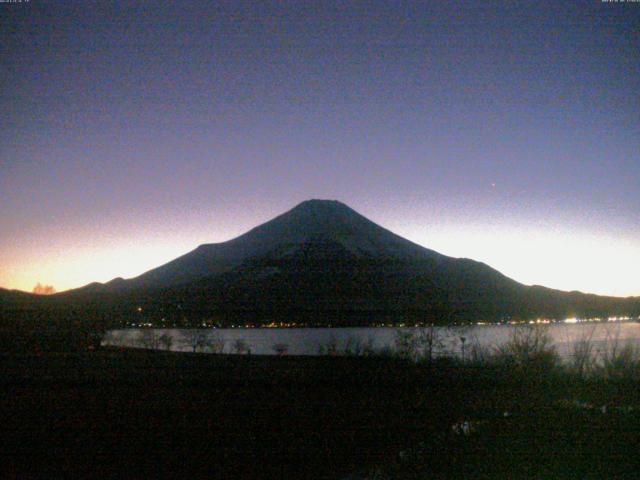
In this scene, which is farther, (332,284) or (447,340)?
(332,284)

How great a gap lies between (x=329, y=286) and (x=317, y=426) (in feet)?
300

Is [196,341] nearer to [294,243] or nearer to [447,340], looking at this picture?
[447,340]

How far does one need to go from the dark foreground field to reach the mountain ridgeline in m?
56.0

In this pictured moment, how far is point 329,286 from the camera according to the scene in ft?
328

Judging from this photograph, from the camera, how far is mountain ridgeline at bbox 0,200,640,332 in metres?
84.3

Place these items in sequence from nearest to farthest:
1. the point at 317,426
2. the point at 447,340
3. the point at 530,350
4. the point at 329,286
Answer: the point at 317,426 < the point at 530,350 < the point at 447,340 < the point at 329,286

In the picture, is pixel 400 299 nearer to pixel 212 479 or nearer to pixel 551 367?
pixel 551 367

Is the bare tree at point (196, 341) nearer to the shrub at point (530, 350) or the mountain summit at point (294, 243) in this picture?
the shrub at point (530, 350)

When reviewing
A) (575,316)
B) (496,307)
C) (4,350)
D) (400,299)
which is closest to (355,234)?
(400,299)

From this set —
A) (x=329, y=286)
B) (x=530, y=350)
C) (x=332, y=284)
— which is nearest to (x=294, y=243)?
(x=332, y=284)

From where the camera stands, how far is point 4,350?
15.6 metres

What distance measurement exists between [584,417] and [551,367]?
5.88 metres

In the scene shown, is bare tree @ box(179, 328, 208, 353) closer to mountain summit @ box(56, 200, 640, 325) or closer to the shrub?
the shrub

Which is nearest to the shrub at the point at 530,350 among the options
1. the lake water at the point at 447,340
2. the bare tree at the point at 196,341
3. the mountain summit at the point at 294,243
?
the lake water at the point at 447,340
